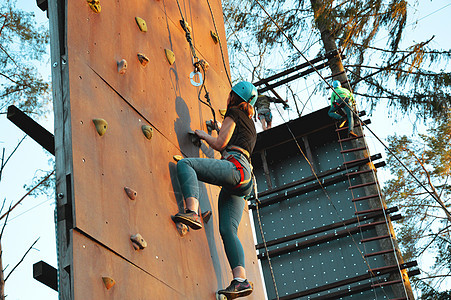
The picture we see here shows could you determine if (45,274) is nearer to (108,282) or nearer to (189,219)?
(108,282)

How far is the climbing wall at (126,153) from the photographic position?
2.77 m

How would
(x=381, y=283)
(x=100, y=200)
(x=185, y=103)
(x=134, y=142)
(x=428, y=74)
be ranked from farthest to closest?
(x=428, y=74) < (x=381, y=283) < (x=185, y=103) < (x=134, y=142) < (x=100, y=200)

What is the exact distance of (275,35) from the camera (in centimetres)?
1261

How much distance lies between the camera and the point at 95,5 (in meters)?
3.49

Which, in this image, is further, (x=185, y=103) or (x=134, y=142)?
(x=185, y=103)

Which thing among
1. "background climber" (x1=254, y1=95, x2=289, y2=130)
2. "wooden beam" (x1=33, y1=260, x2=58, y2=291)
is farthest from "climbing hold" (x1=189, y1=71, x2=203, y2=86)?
"background climber" (x1=254, y1=95, x2=289, y2=130)

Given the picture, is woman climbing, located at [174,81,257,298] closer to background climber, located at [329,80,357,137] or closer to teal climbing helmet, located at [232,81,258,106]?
teal climbing helmet, located at [232,81,258,106]

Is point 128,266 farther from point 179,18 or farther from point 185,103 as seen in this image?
point 179,18

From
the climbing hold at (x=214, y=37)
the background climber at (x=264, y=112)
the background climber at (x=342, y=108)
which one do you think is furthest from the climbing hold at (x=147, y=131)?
the background climber at (x=264, y=112)

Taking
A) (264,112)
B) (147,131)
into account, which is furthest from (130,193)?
(264,112)

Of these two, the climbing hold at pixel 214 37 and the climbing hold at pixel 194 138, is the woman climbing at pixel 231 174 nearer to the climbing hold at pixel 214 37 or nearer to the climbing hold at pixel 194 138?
the climbing hold at pixel 194 138

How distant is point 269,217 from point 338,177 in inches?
45.7

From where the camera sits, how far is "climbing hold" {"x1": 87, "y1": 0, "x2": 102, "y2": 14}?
346 centimetres

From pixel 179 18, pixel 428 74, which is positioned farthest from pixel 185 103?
pixel 428 74
